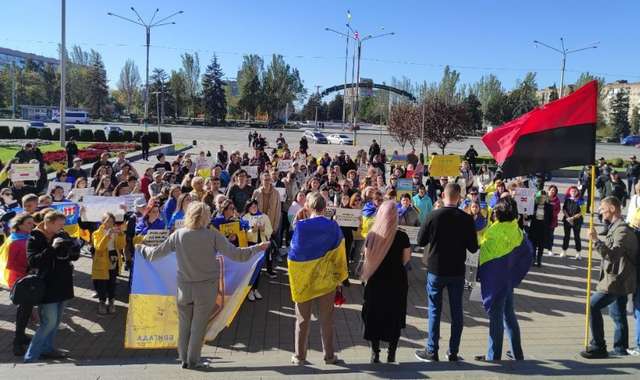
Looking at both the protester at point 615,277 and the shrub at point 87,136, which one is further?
the shrub at point 87,136

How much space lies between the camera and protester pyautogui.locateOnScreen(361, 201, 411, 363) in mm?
5109

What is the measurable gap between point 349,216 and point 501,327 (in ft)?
14.7

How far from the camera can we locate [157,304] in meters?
6.02

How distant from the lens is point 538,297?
895 centimetres

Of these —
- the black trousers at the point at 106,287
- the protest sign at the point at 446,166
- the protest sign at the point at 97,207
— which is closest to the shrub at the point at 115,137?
the protest sign at the point at 446,166

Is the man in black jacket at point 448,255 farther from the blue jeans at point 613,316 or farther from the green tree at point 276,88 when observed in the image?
the green tree at point 276,88

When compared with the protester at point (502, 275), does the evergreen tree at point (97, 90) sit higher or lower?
higher

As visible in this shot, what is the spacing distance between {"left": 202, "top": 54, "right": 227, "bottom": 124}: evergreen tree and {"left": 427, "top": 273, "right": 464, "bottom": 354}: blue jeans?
314 feet

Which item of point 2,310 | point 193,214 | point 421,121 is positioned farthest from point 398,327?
point 421,121

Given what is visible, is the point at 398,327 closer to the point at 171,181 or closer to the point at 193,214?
the point at 193,214

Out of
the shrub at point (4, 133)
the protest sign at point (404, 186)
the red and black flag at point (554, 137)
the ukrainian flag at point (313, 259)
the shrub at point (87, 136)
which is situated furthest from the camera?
the shrub at point (4, 133)

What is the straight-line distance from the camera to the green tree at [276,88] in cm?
10181

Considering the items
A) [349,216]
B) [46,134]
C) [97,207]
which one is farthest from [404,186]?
[46,134]

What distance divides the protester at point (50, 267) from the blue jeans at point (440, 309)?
381cm
